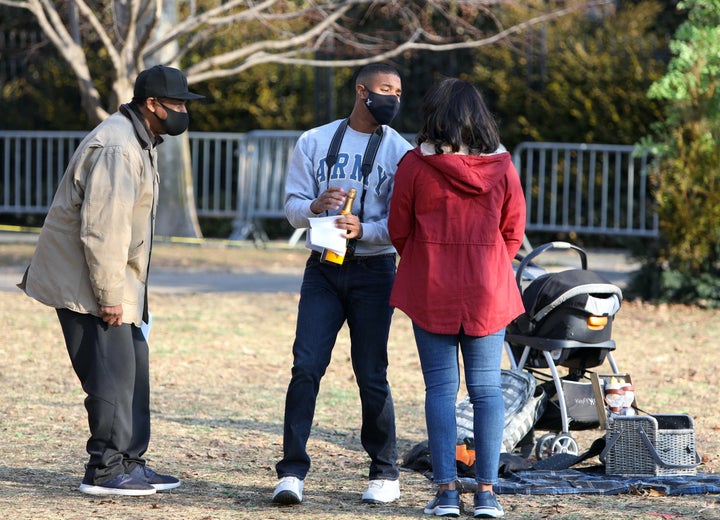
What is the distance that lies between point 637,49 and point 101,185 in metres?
11.5

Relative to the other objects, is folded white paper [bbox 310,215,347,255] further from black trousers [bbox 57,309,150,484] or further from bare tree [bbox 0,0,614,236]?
bare tree [bbox 0,0,614,236]

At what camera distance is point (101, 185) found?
463 centimetres

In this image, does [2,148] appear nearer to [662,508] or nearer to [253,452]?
[253,452]

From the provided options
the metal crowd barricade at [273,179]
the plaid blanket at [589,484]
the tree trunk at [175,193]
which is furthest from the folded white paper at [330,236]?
the tree trunk at [175,193]

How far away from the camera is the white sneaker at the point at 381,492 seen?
4840 millimetres

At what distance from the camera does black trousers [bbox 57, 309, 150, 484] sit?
4785 mm

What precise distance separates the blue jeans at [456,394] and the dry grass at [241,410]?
28cm

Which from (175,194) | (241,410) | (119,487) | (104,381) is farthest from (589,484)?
(175,194)

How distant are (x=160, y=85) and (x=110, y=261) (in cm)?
77

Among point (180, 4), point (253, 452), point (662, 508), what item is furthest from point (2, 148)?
point (662, 508)

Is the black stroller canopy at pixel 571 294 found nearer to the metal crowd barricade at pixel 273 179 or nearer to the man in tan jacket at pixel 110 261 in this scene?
the man in tan jacket at pixel 110 261

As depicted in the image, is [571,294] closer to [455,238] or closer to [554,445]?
[554,445]

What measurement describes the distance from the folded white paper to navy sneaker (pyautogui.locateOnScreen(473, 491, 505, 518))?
1.10m

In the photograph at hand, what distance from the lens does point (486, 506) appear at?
14.9 feet
